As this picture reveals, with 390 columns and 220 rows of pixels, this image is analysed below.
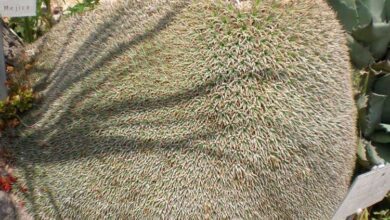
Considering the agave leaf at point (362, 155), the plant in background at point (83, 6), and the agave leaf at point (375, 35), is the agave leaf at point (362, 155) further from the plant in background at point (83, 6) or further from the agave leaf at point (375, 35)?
the plant in background at point (83, 6)

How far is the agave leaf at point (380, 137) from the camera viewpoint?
2.84 m

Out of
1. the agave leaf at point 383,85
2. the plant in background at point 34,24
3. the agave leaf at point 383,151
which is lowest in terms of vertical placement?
the agave leaf at point 383,151

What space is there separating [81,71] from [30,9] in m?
0.41

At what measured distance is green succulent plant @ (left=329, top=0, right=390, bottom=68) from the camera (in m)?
2.79

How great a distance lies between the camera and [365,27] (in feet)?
9.08

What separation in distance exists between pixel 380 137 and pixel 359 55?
20.9 inches

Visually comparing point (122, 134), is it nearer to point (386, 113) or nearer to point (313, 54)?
point (313, 54)

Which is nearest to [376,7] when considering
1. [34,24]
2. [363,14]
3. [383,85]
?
[363,14]

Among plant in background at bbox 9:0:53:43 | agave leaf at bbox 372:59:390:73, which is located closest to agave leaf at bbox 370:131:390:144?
agave leaf at bbox 372:59:390:73

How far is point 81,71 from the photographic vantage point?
2506 mm

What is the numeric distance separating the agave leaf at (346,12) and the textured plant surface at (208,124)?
0.52 metres

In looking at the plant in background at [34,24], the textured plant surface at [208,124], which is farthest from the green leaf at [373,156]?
the plant in background at [34,24]

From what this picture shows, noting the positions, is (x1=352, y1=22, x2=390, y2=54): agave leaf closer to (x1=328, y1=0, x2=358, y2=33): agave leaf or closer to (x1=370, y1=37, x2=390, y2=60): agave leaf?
(x1=370, y1=37, x2=390, y2=60): agave leaf

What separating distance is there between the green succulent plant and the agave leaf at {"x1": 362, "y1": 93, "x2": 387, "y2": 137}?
0.88ft
